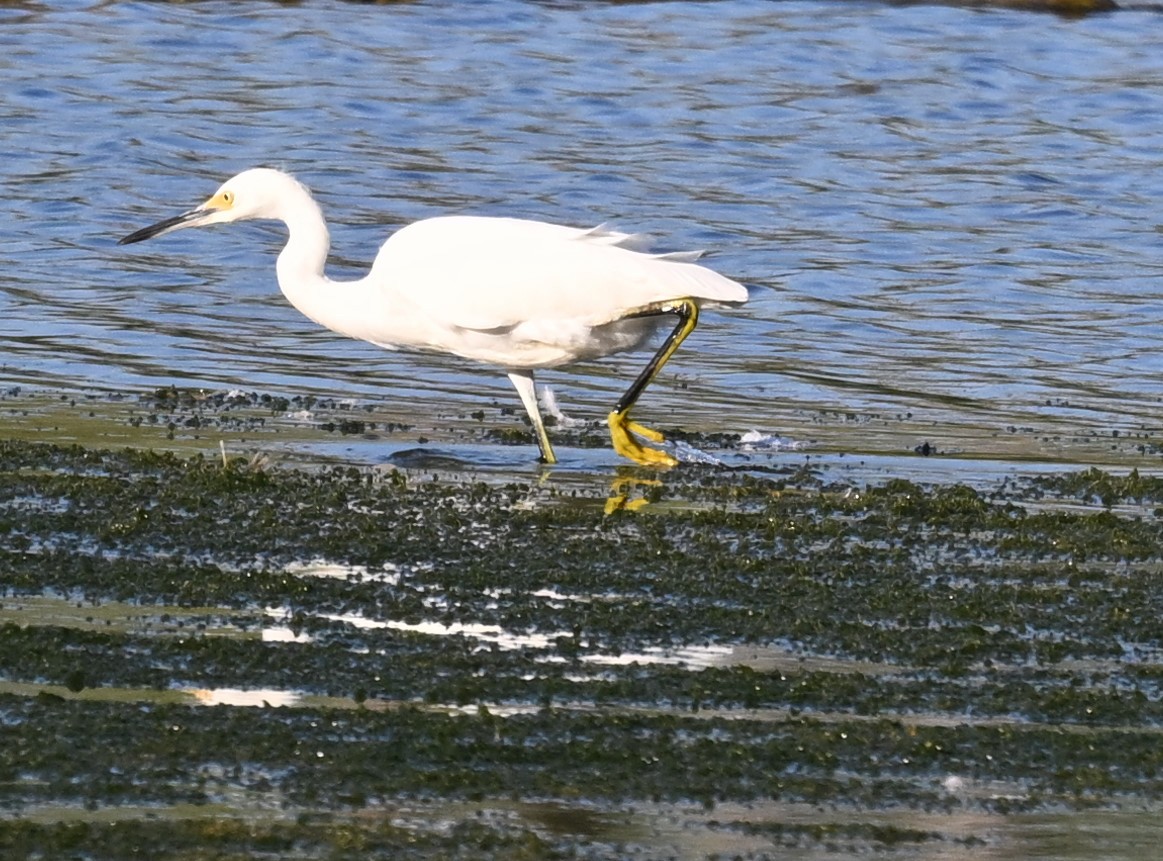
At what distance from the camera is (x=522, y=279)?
33.5ft

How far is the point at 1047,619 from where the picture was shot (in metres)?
6.72

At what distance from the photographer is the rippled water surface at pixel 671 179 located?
1302 cm

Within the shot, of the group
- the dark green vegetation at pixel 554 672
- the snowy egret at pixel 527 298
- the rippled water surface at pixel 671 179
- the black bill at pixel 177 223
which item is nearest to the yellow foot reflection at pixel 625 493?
the dark green vegetation at pixel 554 672

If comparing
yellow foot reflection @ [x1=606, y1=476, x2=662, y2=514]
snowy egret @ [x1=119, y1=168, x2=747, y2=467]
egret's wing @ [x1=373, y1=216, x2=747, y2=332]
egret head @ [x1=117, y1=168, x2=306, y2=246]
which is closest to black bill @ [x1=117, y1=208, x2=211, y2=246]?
egret head @ [x1=117, y1=168, x2=306, y2=246]

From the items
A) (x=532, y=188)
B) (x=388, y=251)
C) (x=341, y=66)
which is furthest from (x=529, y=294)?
(x=341, y=66)

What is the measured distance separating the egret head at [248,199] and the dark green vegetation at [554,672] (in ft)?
8.45

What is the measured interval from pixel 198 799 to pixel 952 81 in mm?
23313

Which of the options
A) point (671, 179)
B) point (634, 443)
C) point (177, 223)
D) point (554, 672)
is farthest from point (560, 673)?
point (671, 179)

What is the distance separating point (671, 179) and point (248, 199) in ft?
34.4

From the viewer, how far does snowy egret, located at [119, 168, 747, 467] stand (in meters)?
10.2

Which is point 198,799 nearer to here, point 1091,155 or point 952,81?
point 1091,155

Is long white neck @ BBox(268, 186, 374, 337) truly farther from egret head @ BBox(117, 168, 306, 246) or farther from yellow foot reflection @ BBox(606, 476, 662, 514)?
yellow foot reflection @ BBox(606, 476, 662, 514)

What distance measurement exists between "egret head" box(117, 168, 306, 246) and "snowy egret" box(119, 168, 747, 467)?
51cm

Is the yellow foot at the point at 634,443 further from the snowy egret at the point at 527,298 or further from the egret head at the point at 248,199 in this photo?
the egret head at the point at 248,199
